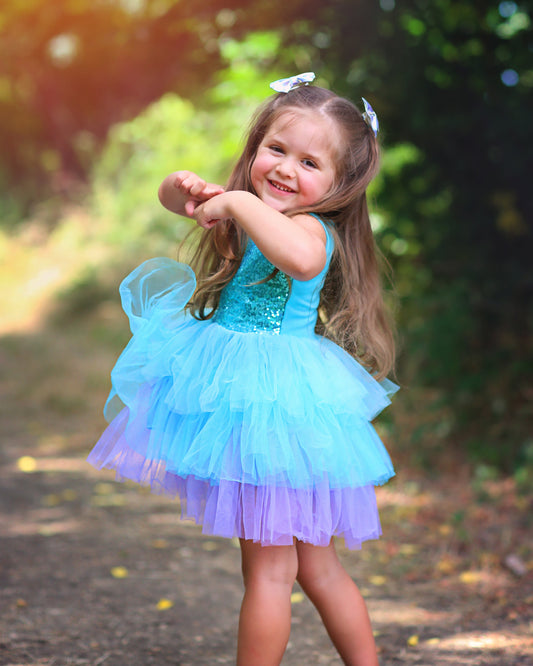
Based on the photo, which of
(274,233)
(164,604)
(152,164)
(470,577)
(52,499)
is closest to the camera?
(274,233)

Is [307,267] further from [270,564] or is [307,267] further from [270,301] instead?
[270,564]

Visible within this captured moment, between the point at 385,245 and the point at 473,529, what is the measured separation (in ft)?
5.48

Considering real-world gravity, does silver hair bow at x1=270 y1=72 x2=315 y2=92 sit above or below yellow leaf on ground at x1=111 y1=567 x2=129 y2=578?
above

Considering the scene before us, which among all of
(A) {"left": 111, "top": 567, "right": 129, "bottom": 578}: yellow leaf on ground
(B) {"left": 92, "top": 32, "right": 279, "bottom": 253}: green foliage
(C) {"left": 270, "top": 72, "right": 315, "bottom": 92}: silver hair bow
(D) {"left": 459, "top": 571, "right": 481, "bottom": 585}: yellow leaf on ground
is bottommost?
(D) {"left": 459, "top": 571, "right": 481, "bottom": 585}: yellow leaf on ground

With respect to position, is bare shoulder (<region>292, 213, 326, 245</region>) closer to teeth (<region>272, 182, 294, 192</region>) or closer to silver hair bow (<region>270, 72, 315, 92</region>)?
teeth (<region>272, 182, 294, 192</region>)

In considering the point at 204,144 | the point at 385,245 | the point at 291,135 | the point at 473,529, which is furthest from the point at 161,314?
the point at 204,144

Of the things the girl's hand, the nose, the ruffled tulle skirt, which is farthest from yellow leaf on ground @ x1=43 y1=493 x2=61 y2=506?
the nose

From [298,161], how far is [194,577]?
184 centimetres

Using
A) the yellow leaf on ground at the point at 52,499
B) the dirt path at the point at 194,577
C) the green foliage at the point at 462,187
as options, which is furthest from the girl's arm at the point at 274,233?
the yellow leaf on ground at the point at 52,499

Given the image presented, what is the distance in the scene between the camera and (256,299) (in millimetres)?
1898

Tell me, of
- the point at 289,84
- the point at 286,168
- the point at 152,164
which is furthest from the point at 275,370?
the point at 152,164

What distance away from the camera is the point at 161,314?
6.45 ft

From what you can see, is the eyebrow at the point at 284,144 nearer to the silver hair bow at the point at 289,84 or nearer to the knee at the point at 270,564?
the silver hair bow at the point at 289,84

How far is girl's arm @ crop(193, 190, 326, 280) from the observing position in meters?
1.69
